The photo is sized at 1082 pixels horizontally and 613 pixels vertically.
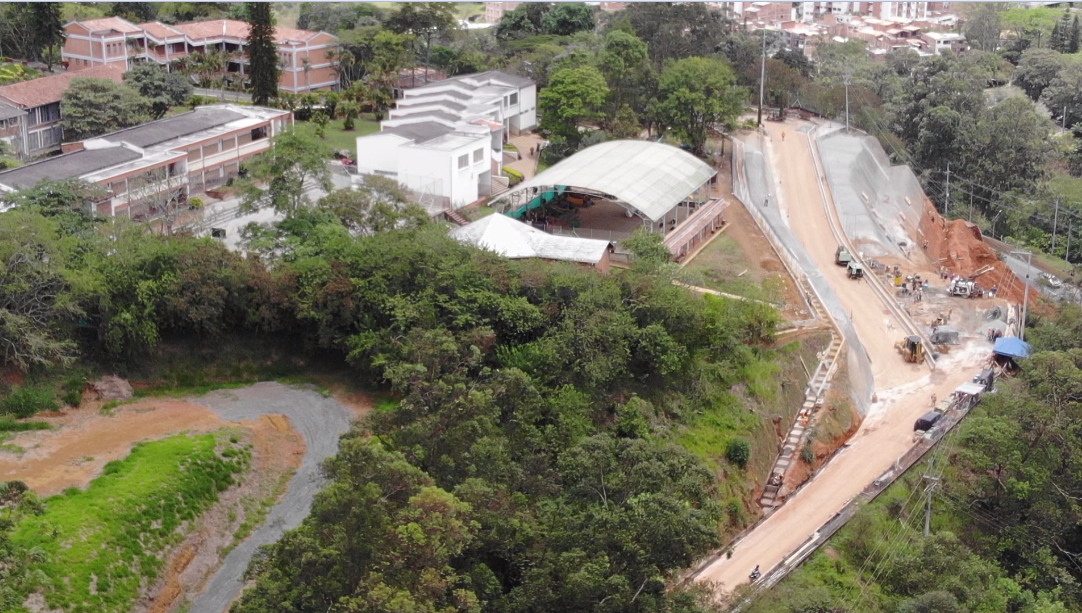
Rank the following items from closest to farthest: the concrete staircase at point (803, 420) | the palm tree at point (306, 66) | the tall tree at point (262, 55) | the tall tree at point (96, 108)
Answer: the concrete staircase at point (803, 420)
the tall tree at point (96, 108)
the tall tree at point (262, 55)
the palm tree at point (306, 66)

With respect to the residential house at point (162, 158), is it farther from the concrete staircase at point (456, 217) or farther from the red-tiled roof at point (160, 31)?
the red-tiled roof at point (160, 31)

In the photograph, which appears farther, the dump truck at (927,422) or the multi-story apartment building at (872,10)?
the multi-story apartment building at (872,10)

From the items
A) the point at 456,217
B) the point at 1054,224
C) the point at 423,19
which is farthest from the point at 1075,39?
the point at 456,217

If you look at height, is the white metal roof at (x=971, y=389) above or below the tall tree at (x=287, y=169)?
below

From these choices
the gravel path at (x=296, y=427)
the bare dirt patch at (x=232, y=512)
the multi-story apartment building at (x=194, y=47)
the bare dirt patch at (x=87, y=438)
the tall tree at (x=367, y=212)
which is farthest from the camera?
the multi-story apartment building at (x=194, y=47)

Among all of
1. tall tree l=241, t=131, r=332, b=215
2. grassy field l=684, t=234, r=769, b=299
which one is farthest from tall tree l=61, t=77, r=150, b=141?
grassy field l=684, t=234, r=769, b=299

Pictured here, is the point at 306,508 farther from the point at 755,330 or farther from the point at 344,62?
the point at 344,62

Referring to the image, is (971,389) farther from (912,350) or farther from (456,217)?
(456,217)

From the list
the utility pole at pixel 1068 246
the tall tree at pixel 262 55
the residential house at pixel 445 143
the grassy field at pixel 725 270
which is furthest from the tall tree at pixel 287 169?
the utility pole at pixel 1068 246
